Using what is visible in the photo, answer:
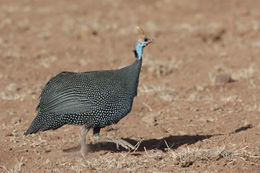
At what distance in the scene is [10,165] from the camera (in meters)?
5.28

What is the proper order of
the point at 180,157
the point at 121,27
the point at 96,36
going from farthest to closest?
the point at 121,27 → the point at 96,36 → the point at 180,157

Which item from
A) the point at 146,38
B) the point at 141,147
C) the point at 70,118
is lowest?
the point at 141,147

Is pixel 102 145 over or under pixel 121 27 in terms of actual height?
under

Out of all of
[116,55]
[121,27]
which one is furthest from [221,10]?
[116,55]

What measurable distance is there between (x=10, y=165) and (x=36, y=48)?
6.39 meters

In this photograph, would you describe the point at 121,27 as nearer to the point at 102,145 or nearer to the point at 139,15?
the point at 139,15

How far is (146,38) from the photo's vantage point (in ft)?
18.5

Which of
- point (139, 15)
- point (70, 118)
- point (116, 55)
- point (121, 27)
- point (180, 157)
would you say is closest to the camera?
point (180, 157)

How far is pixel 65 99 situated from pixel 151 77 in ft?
13.4

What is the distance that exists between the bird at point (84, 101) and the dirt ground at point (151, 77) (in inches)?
14.2

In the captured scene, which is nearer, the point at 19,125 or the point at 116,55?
the point at 19,125

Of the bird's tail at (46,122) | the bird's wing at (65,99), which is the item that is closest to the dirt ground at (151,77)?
the bird's tail at (46,122)

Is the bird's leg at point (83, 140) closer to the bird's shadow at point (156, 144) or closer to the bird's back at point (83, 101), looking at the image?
the bird's back at point (83, 101)

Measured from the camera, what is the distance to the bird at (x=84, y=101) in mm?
5262
